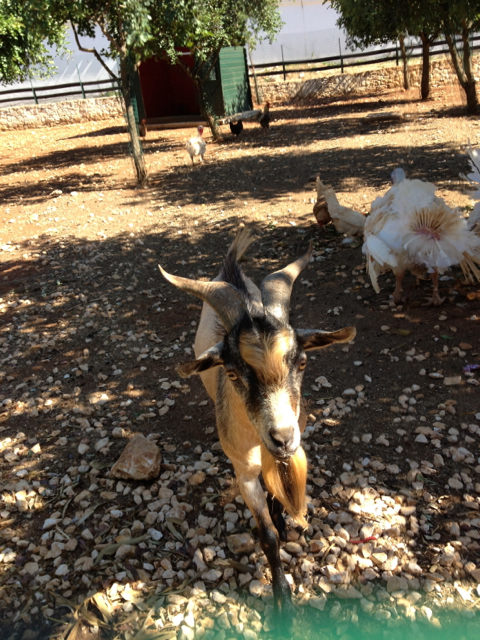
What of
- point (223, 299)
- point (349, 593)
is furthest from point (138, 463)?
point (223, 299)

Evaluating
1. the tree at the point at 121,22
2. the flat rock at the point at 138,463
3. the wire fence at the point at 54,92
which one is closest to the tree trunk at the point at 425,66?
the tree at the point at 121,22

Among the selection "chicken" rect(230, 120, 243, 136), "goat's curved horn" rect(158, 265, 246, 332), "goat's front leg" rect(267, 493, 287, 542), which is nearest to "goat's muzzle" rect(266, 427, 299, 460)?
"goat's curved horn" rect(158, 265, 246, 332)

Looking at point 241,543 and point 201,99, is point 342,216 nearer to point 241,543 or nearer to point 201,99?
point 241,543

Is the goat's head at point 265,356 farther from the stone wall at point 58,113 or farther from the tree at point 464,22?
the stone wall at point 58,113

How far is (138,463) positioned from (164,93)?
72.1ft

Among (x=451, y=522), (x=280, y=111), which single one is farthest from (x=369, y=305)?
(x=280, y=111)

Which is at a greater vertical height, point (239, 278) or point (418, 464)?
point (239, 278)

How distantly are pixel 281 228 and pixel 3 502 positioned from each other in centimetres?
568

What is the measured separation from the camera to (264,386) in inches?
95.7

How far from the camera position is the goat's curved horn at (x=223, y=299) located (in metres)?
2.64

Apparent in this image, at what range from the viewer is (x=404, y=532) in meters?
3.36

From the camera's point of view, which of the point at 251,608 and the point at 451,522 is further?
the point at 451,522

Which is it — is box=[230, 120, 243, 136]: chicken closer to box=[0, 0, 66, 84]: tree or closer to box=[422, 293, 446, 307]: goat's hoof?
box=[0, 0, 66, 84]: tree

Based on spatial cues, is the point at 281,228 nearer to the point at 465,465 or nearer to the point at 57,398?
the point at 57,398
